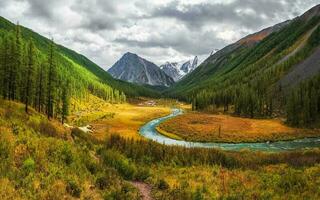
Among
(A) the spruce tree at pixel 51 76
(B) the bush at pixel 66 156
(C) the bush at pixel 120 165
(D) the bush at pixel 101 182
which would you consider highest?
(A) the spruce tree at pixel 51 76

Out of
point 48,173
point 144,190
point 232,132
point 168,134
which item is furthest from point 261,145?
→ point 48,173

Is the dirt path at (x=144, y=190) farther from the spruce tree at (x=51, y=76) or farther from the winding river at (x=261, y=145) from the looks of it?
the spruce tree at (x=51, y=76)

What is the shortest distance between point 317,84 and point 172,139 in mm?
78360

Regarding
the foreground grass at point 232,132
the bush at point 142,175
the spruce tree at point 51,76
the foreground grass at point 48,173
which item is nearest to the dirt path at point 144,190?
the foreground grass at point 48,173

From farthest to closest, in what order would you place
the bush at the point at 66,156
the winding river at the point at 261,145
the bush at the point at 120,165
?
the winding river at the point at 261,145 < the bush at the point at 120,165 < the bush at the point at 66,156

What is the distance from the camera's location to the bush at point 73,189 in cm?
1752

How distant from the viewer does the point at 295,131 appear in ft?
347

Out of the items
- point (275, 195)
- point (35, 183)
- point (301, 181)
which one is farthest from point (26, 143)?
point (301, 181)

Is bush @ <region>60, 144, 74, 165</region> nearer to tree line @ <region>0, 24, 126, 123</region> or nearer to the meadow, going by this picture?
the meadow

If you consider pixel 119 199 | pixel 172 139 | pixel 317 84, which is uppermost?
pixel 317 84

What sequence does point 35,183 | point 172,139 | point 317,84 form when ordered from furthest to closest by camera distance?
point 317,84 → point 172,139 → point 35,183

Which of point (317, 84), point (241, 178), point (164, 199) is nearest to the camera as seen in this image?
point (164, 199)

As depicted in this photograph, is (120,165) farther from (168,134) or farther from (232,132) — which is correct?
(232,132)

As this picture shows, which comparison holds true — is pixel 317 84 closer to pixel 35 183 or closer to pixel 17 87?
pixel 17 87
